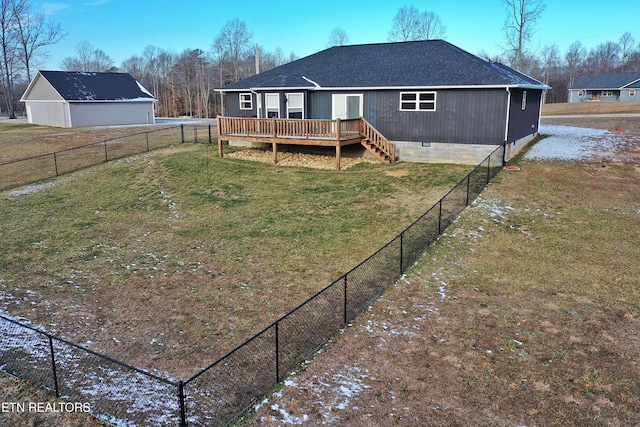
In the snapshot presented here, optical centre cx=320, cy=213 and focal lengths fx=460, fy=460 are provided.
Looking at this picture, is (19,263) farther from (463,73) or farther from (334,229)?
(463,73)

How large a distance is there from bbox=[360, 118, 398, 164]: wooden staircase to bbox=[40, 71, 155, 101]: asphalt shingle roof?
34.0 meters

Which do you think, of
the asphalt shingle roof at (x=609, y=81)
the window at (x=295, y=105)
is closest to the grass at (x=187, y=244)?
the window at (x=295, y=105)

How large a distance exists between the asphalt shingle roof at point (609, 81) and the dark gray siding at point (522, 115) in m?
57.5

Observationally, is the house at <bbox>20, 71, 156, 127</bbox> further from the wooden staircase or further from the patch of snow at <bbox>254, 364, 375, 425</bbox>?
the patch of snow at <bbox>254, 364, 375, 425</bbox>

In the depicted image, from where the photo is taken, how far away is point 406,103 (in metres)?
23.9

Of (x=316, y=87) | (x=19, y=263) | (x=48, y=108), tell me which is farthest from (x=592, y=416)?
(x=48, y=108)

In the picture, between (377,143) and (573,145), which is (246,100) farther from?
(573,145)

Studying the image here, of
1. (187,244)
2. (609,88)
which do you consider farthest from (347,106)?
(609,88)

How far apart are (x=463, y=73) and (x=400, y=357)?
18.6m

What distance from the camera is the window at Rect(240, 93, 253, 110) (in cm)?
2848

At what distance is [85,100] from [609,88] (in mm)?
77838

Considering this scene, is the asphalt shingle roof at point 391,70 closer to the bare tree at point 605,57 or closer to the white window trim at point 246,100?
the white window trim at point 246,100

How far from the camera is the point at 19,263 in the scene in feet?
43.8

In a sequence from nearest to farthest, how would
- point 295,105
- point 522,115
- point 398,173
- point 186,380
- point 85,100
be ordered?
point 186,380, point 398,173, point 522,115, point 295,105, point 85,100
